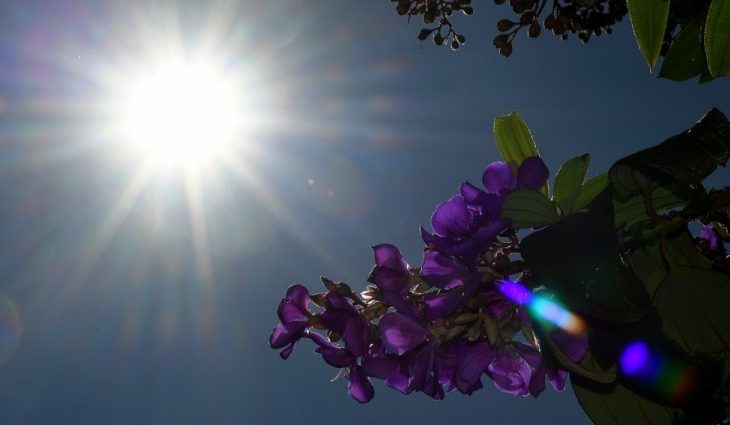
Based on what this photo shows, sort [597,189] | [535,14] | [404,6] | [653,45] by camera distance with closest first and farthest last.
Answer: [597,189]
[653,45]
[535,14]
[404,6]

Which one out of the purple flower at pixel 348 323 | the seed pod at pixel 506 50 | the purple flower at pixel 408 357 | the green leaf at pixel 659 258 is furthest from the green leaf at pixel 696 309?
the seed pod at pixel 506 50

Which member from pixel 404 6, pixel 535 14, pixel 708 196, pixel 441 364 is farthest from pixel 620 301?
pixel 404 6

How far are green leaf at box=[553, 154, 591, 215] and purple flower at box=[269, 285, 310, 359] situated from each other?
60cm

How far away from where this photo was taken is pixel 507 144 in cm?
125

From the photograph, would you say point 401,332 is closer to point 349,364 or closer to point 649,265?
point 349,364

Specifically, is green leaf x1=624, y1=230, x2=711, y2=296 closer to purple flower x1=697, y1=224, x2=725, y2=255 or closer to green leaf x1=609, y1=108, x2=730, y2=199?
green leaf x1=609, y1=108, x2=730, y2=199

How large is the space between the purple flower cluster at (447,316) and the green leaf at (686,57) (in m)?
0.73

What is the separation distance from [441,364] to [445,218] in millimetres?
315

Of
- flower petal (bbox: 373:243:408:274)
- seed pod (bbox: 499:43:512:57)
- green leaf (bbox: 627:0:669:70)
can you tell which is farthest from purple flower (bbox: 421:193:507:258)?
seed pod (bbox: 499:43:512:57)

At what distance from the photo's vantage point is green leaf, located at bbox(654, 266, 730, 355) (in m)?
1.03

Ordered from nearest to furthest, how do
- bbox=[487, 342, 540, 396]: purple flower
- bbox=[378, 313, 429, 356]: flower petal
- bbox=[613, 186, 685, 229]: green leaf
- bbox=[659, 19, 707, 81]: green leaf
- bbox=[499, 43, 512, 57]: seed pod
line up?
bbox=[613, 186, 685, 229]: green leaf, bbox=[378, 313, 429, 356]: flower petal, bbox=[487, 342, 540, 396]: purple flower, bbox=[659, 19, 707, 81]: green leaf, bbox=[499, 43, 512, 57]: seed pod

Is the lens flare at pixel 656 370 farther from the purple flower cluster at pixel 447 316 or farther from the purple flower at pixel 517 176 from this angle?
the purple flower at pixel 517 176

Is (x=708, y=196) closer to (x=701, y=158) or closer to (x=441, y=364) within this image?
(x=701, y=158)

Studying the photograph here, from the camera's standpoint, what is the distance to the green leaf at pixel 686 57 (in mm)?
1531
